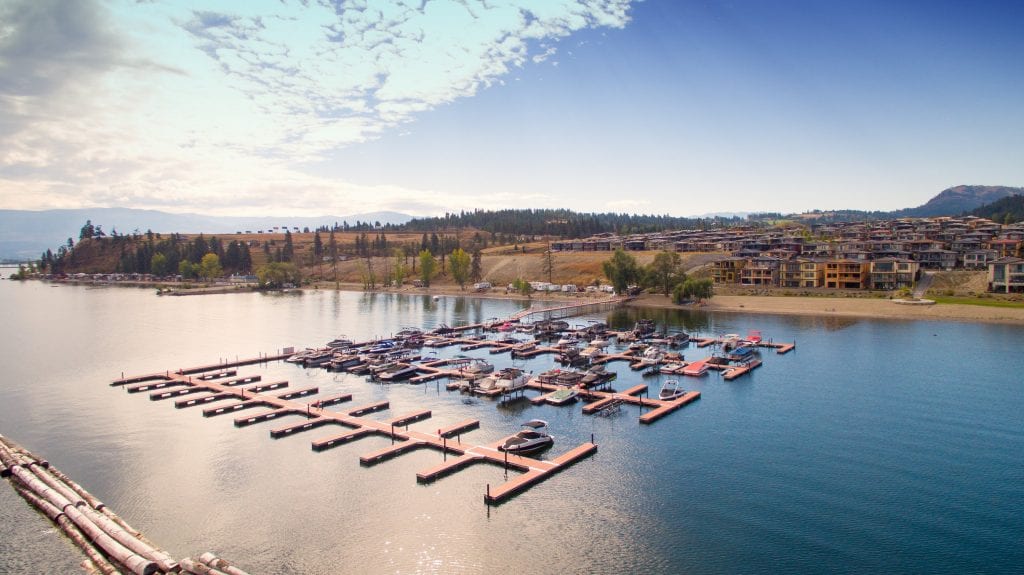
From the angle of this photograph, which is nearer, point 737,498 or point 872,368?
point 737,498

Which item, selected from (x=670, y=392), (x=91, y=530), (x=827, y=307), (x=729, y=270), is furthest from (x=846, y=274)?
(x=91, y=530)

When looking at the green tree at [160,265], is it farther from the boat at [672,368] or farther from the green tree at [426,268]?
the boat at [672,368]

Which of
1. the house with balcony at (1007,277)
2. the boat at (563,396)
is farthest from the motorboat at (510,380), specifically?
the house with balcony at (1007,277)

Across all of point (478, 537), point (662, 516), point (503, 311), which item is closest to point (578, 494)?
point (662, 516)

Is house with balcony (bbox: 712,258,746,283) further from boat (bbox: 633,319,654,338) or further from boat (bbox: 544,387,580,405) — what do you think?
boat (bbox: 544,387,580,405)

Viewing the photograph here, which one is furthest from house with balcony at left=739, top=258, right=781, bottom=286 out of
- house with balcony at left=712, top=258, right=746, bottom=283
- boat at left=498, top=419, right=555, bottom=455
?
boat at left=498, top=419, right=555, bottom=455

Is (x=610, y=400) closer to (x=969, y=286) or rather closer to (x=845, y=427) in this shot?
(x=845, y=427)
